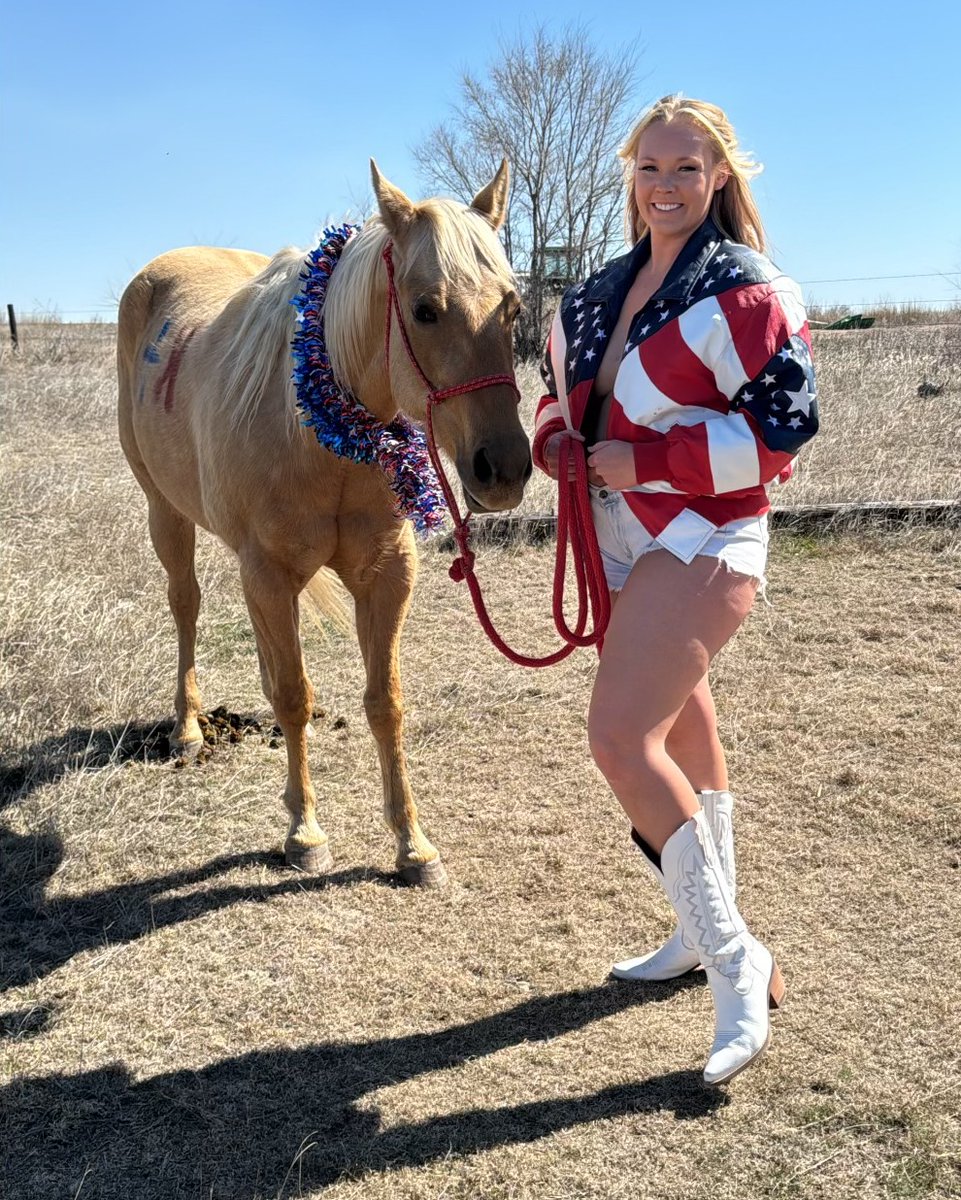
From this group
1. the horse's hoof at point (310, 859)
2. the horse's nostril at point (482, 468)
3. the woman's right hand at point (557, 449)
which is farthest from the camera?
the horse's hoof at point (310, 859)

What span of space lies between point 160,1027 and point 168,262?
10.9 feet

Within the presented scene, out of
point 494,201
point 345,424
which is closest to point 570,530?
point 345,424

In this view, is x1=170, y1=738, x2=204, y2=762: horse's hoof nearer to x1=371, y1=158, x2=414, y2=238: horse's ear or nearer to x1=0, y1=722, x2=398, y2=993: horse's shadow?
x1=0, y1=722, x2=398, y2=993: horse's shadow

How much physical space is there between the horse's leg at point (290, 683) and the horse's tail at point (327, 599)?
2.14 ft

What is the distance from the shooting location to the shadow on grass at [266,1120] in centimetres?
192

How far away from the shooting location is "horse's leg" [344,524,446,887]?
9.89 feet

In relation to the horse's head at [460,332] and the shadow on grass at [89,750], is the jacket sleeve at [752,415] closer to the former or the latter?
the horse's head at [460,332]

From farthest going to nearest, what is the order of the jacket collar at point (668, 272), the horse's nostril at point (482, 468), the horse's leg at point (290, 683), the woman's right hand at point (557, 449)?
the horse's leg at point (290, 683), the horse's nostril at point (482, 468), the woman's right hand at point (557, 449), the jacket collar at point (668, 272)

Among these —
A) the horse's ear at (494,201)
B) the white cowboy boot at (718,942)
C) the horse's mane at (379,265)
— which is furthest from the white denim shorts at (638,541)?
the horse's ear at (494,201)

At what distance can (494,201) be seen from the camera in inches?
106

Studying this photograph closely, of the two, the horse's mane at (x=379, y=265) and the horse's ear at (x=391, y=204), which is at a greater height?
the horse's ear at (x=391, y=204)

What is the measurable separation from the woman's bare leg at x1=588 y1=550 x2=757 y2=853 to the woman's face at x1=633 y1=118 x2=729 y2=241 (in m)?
0.67

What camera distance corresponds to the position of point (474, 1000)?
245cm

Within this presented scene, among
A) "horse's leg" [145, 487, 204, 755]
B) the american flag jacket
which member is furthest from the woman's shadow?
"horse's leg" [145, 487, 204, 755]
